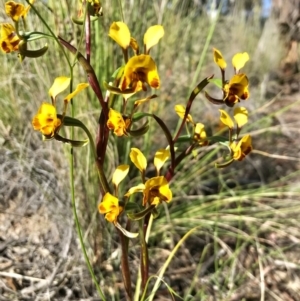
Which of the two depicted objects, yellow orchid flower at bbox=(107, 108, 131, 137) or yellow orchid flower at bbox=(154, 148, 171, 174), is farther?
yellow orchid flower at bbox=(154, 148, 171, 174)

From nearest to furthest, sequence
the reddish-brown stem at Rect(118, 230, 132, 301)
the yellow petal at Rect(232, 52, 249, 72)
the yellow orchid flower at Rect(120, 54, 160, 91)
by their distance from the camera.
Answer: the yellow orchid flower at Rect(120, 54, 160, 91) → the yellow petal at Rect(232, 52, 249, 72) → the reddish-brown stem at Rect(118, 230, 132, 301)

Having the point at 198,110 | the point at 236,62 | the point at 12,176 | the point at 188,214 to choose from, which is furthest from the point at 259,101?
the point at 236,62

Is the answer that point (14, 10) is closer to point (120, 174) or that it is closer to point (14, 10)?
point (14, 10)

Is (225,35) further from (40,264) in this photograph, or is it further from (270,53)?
(40,264)

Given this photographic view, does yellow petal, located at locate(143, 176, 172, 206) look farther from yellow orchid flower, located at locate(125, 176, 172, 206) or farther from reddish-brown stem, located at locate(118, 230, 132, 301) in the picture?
reddish-brown stem, located at locate(118, 230, 132, 301)

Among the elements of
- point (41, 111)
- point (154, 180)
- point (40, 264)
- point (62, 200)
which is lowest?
point (40, 264)

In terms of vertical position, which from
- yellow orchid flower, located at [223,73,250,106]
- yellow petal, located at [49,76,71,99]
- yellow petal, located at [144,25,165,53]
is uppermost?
yellow petal, located at [144,25,165,53]

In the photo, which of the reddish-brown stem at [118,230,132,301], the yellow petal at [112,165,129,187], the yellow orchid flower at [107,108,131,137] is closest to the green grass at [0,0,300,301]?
the reddish-brown stem at [118,230,132,301]

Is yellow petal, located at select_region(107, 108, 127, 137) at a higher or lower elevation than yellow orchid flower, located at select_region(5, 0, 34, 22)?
lower
